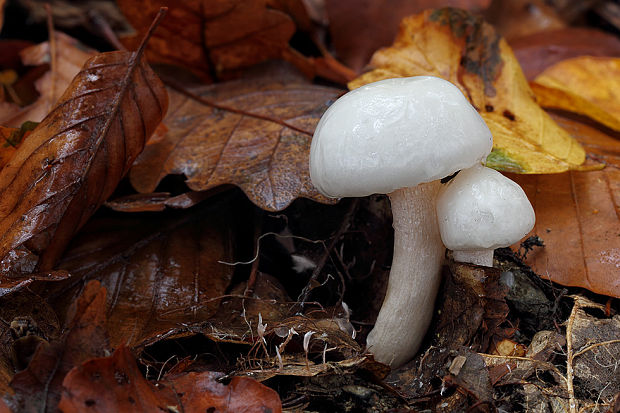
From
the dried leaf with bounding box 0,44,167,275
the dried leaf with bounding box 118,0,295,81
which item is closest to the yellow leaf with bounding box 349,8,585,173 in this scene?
the dried leaf with bounding box 118,0,295,81

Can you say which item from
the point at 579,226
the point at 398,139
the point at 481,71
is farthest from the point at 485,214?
the point at 481,71

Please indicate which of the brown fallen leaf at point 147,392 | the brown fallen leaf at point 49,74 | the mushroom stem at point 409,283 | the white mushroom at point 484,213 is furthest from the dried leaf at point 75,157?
the white mushroom at point 484,213

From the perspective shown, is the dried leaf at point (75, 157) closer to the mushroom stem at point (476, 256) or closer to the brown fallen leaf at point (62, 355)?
the brown fallen leaf at point (62, 355)

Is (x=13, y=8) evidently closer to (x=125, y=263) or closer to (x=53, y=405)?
(x=125, y=263)

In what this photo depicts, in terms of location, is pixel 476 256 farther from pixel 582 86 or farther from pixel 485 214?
pixel 582 86

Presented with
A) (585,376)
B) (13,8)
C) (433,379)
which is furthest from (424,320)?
(13,8)
